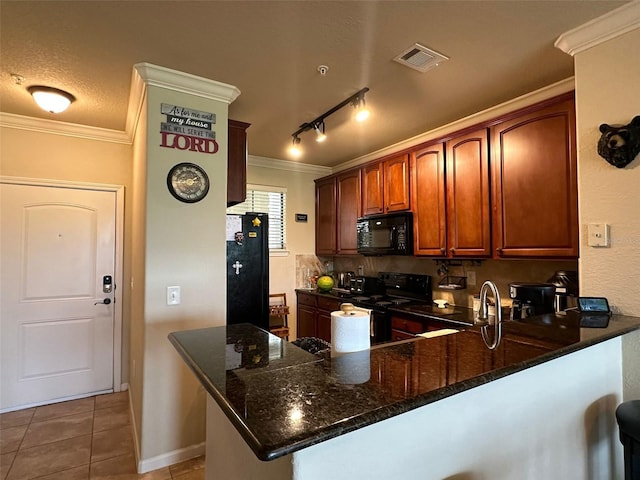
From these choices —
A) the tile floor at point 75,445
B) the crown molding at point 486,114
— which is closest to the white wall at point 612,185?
the crown molding at point 486,114

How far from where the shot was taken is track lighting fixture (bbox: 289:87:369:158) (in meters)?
2.44

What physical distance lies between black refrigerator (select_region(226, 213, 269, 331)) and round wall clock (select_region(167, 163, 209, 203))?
30.5 inches

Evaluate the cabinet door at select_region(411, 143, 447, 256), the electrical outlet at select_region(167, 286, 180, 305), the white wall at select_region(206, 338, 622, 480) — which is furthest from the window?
the white wall at select_region(206, 338, 622, 480)

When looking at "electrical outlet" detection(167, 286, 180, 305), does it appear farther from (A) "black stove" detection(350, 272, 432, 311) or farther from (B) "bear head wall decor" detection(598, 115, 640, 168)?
(B) "bear head wall decor" detection(598, 115, 640, 168)

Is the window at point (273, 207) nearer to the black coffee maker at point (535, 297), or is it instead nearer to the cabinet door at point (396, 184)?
the cabinet door at point (396, 184)

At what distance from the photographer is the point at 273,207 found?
14.4 feet

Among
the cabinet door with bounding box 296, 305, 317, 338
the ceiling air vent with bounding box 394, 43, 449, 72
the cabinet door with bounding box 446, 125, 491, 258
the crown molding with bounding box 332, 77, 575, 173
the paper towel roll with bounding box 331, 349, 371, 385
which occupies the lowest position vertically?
the cabinet door with bounding box 296, 305, 317, 338

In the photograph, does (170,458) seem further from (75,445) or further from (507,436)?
(507,436)

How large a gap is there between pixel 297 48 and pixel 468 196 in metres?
1.69

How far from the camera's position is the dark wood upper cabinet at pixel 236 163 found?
101 inches

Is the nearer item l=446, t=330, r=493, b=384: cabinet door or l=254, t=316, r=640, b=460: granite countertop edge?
l=254, t=316, r=640, b=460: granite countertop edge

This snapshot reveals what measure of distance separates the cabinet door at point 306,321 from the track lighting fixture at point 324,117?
189cm

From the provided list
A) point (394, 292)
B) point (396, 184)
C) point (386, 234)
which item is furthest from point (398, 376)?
point (394, 292)

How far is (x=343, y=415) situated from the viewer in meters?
0.70
